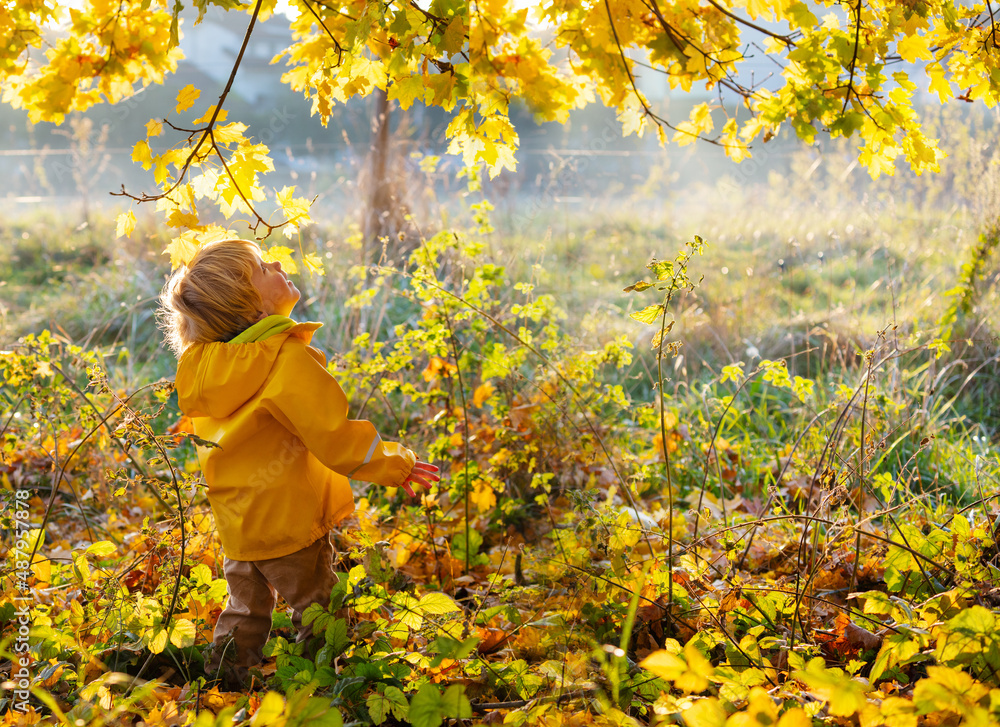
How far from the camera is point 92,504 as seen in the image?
9.71 feet

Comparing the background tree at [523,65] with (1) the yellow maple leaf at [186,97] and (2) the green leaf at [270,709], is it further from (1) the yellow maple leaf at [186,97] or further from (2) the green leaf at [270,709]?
(2) the green leaf at [270,709]

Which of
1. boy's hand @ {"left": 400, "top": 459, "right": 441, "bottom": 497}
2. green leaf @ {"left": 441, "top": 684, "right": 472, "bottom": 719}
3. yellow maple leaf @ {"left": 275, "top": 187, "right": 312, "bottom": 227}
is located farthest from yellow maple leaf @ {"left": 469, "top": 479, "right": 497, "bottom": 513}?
green leaf @ {"left": 441, "top": 684, "right": 472, "bottom": 719}

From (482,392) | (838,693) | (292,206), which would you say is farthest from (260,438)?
(838,693)

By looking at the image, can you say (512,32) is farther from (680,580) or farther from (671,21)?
(680,580)

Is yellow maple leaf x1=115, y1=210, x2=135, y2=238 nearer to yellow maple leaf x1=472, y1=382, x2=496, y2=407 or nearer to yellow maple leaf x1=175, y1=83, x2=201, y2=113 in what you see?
yellow maple leaf x1=175, y1=83, x2=201, y2=113

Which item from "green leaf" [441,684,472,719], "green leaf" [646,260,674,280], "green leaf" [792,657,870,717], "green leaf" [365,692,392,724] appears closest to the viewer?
"green leaf" [792,657,870,717]

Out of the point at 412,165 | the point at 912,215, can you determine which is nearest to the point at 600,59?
the point at 412,165

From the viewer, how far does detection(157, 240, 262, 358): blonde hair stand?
1795 millimetres

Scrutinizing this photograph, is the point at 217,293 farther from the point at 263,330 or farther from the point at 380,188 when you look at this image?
the point at 380,188

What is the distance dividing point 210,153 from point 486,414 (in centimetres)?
175

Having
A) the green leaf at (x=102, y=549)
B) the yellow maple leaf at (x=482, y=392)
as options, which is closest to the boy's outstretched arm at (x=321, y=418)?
the green leaf at (x=102, y=549)

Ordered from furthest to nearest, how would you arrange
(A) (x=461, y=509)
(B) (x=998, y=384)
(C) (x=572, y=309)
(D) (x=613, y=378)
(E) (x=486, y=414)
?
(C) (x=572, y=309) < (D) (x=613, y=378) < (B) (x=998, y=384) < (E) (x=486, y=414) < (A) (x=461, y=509)

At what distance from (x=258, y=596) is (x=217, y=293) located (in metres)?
0.79

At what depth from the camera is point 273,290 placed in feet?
6.20
